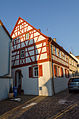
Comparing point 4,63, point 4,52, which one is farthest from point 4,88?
point 4,52

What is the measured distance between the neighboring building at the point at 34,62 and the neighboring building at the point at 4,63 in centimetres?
268

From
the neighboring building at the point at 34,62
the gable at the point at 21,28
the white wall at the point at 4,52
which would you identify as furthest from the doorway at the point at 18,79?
the gable at the point at 21,28

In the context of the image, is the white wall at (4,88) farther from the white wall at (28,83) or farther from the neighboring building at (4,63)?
the white wall at (28,83)

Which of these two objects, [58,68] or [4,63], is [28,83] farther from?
[58,68]

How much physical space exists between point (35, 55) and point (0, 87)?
5869 mm

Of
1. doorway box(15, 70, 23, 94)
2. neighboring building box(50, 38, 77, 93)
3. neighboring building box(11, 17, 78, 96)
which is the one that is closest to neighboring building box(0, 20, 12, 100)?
neighboring building box(11, 17, 78, 96)

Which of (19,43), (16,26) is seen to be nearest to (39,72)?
(19,43)

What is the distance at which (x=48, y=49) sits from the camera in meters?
12.6

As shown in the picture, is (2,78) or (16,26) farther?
(16,26)

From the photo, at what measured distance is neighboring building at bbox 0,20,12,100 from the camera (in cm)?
1027

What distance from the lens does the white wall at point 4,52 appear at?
11137 mm

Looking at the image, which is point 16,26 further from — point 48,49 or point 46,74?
point 46,74

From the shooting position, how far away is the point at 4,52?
11766 millimetres

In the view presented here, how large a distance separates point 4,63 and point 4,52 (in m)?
1.27
